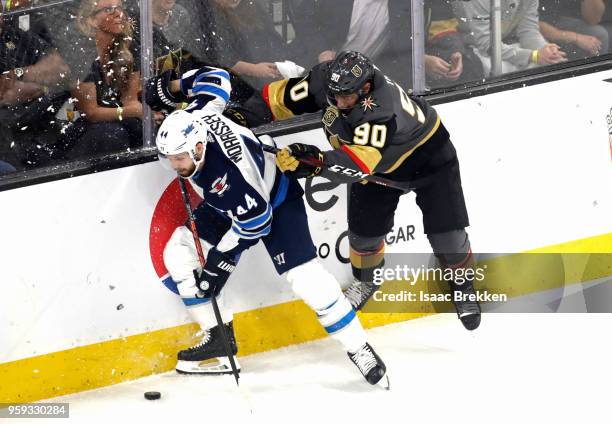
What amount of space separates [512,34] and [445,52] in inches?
13.7

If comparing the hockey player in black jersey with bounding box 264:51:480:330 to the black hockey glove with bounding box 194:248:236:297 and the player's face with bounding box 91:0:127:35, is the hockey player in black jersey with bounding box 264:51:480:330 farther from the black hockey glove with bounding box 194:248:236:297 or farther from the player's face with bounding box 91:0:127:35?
the player's face with bounding box 91:0:127:35

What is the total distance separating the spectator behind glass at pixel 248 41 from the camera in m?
4.69

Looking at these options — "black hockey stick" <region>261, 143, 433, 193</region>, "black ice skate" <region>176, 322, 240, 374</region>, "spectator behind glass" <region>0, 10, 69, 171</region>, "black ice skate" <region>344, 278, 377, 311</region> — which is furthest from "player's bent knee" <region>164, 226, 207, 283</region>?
"black ice skate" <region>344, 278, 377, 311</region>

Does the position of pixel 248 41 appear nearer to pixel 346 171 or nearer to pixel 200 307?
pixel 346 171

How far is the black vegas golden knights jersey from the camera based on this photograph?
4.43 metres

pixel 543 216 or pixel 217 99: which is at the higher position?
pixel 217 99

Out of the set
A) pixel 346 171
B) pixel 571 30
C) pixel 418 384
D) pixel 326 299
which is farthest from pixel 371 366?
pixel 571 30

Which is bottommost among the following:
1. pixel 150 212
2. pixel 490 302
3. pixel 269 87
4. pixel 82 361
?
pixel 490 302

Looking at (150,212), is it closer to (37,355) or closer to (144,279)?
(144,279)

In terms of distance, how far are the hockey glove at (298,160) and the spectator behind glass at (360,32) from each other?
0.72m

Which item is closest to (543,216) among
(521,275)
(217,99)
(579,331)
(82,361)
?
(521,275)

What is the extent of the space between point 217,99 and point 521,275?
1916 millimetres

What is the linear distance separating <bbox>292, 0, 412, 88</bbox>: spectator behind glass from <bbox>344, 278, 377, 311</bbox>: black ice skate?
0.90 metres

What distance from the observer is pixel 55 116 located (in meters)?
4.41
